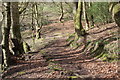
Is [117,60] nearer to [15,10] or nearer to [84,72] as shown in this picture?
[84,72]

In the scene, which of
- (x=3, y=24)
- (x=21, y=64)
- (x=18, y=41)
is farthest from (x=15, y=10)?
(x=21, y=64)

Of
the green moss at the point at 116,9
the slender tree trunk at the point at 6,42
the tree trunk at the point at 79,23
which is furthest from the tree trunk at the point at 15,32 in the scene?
the green moss at the point at 116,9

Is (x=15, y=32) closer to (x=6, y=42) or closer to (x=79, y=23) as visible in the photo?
(x=6, y=42)

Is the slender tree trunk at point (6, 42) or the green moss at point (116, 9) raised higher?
the green moss at point (116, 9)

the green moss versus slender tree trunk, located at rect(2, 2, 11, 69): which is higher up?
the green moss

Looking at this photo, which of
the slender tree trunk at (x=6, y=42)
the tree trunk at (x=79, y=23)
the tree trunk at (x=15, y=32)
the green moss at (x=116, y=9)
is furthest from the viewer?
the tree trunk at (x=79, y=23)

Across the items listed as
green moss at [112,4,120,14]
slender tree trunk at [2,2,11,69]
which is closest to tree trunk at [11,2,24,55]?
slender tree trunk at [2,2,11,69]

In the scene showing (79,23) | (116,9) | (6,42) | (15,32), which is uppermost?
(116,9)

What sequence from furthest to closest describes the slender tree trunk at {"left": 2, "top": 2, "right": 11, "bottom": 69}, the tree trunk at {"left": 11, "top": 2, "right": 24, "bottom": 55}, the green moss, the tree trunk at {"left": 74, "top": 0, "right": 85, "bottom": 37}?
1. the tree trunk at {"left": 74, "top": 0, "right": 85, "bottom": 37}
2. the tree trunk at {"left": 11, "top": 2, "right": 24, "bottom": 55}
3. the slender tree trunk at {"left": 2, "top": 2, "right": 11, "bottom": 69}
4. the green moss

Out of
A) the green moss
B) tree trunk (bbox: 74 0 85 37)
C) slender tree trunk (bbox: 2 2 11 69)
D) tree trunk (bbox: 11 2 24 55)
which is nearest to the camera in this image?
the green moss

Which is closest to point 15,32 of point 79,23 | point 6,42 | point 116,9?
point 6,42

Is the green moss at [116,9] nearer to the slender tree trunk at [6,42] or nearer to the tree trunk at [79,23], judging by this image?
the slender tree trunk at [6,42]

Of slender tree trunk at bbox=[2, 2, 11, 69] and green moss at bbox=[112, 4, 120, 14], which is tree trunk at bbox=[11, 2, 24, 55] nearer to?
slender tree trunk at bbox=[2, 2, 11, 69]

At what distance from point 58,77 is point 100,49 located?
14.7 feet
